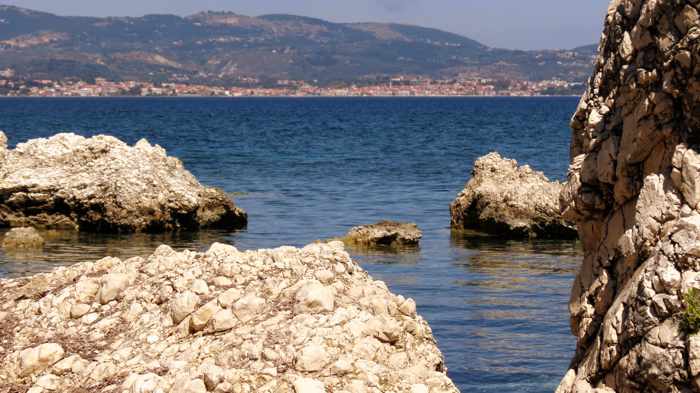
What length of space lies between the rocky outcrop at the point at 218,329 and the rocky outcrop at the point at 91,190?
55.0 ft

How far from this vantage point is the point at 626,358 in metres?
7.78

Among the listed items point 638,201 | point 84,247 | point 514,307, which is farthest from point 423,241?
point 638,201

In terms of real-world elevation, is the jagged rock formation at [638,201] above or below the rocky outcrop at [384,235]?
above

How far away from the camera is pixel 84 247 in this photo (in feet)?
81.0

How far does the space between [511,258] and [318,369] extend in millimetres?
16003

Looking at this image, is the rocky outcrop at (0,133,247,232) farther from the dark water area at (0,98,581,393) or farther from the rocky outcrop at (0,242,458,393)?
the rocky outcrop at (0,242,458,393)

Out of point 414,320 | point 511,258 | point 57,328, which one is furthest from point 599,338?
point 511,258

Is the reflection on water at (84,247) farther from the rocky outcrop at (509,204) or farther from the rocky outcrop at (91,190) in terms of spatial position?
the rocky outcrop at (509,204)

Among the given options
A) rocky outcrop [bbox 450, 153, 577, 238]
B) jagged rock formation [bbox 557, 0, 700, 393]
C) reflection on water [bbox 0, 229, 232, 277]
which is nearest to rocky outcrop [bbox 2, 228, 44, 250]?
reflection on water [bbox 0, 229, 232, 277]

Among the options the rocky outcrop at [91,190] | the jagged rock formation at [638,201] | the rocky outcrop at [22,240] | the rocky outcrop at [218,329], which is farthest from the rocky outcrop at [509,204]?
the jagged rock formation at [638,201]

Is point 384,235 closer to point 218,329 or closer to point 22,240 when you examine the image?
point 22,240

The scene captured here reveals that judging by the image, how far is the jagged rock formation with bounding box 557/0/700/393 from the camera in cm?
748

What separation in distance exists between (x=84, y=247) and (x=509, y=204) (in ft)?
33.5

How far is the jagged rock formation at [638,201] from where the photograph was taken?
7.48m
